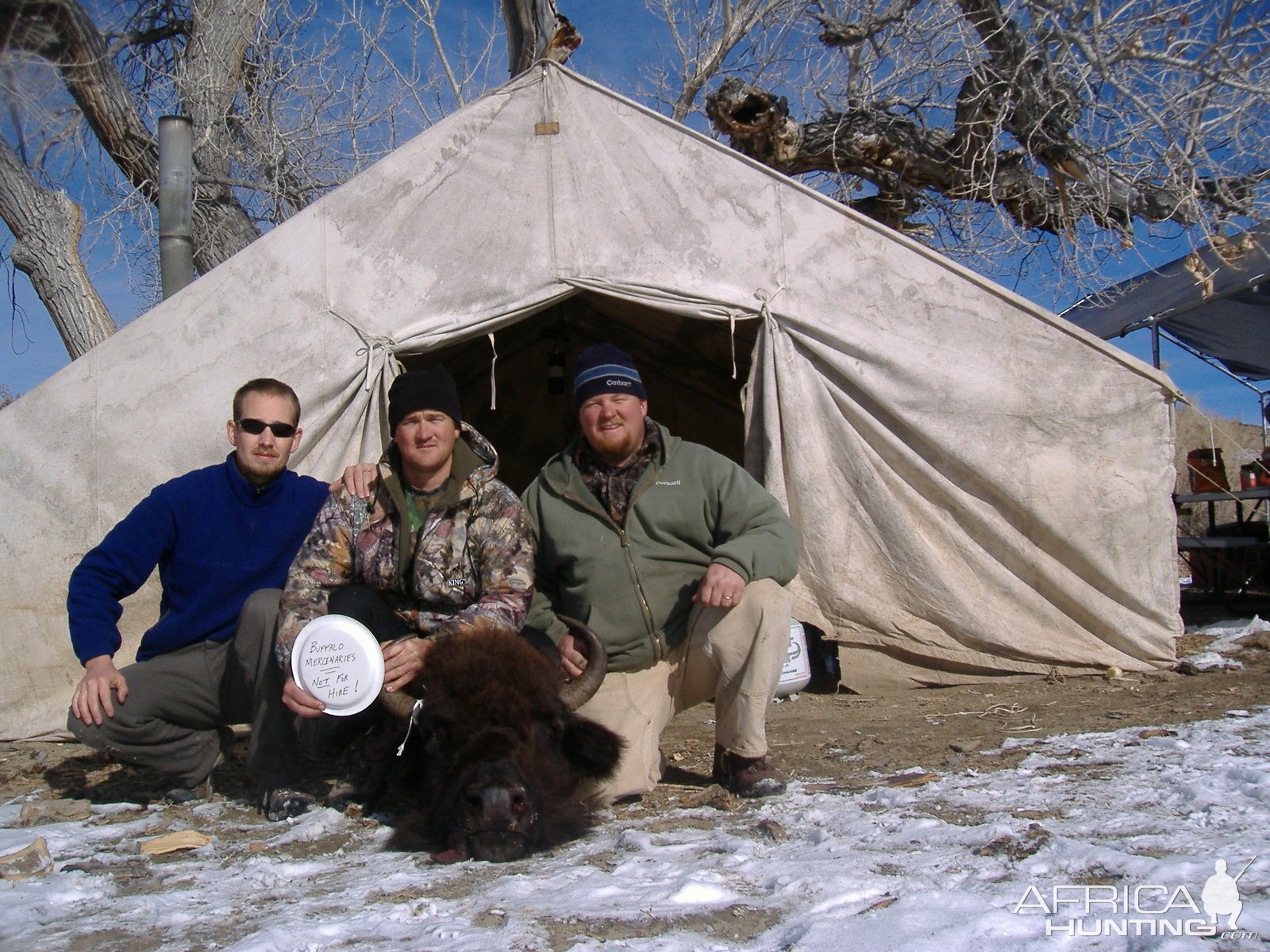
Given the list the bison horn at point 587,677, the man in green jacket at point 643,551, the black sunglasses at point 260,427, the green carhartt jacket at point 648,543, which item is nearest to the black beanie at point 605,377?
the man in green jacket at point 643,551

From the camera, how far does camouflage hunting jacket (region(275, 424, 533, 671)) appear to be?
11.2 ft

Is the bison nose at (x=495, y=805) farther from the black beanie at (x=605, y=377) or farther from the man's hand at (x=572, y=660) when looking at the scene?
the black beanie at (x=605, y=377)

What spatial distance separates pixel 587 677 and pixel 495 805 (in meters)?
0.59

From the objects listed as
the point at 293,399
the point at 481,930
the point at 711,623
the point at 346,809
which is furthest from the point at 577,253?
the point at 481,930

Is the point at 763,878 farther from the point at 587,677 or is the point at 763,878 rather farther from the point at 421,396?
the point at 421,396

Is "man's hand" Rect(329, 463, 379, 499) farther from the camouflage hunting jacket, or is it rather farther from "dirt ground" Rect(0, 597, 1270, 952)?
"dirt ground" Rect(0, 597, 1270, 952)

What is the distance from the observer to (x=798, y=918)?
2.13 metres

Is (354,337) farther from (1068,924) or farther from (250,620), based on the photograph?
(1068,924)

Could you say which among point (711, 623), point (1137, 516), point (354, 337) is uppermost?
point (354, 337)

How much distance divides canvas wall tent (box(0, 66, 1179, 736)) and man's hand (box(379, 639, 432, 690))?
6.73 feet

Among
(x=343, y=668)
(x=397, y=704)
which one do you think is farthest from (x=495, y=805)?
(x=343, y=668)

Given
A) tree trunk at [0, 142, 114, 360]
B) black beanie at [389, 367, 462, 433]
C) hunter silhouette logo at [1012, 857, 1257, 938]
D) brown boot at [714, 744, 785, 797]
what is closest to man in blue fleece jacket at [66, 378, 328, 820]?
black beanie at [389, 367, 462, 433]

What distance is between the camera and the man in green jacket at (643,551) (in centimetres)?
347

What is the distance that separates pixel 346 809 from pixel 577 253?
2.96 metres
